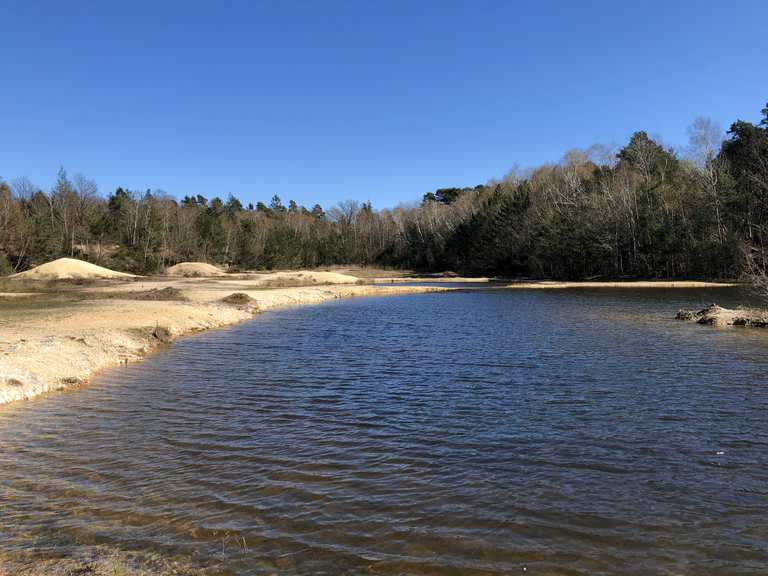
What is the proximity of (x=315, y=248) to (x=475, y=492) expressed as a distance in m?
144

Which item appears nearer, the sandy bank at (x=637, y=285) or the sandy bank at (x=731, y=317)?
the sandy bank at (x=731, y=317)

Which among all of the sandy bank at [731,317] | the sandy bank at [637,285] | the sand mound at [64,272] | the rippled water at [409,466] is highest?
the sand mound at [64,272]

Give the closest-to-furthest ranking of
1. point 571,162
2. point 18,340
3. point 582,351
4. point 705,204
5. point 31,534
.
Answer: point 31,534, point 18,340, point 582,351, point 705,204, point 571,162

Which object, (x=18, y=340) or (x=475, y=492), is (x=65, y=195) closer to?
(x=18, y=340)

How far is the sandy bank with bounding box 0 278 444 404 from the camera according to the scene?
14852 mm

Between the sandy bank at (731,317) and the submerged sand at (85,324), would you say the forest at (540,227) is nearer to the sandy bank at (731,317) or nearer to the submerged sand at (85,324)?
the sandy bank at (731,317)

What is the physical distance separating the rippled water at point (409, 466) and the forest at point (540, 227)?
1216 inches

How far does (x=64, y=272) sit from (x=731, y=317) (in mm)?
62984

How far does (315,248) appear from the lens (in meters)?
150

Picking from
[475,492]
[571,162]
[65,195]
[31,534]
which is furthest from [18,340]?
[571,162]

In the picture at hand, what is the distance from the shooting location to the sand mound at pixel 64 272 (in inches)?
2222

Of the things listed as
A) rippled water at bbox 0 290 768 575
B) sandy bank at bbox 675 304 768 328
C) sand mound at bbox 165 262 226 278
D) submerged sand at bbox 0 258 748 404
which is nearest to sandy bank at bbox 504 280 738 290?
submerged sand at bbox 0 258 748 404

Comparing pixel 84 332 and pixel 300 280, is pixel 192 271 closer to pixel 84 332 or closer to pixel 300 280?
pixel 300 280

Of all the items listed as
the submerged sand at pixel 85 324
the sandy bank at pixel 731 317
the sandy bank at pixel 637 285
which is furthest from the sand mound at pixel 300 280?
the sandy bank at pixel 731 317
